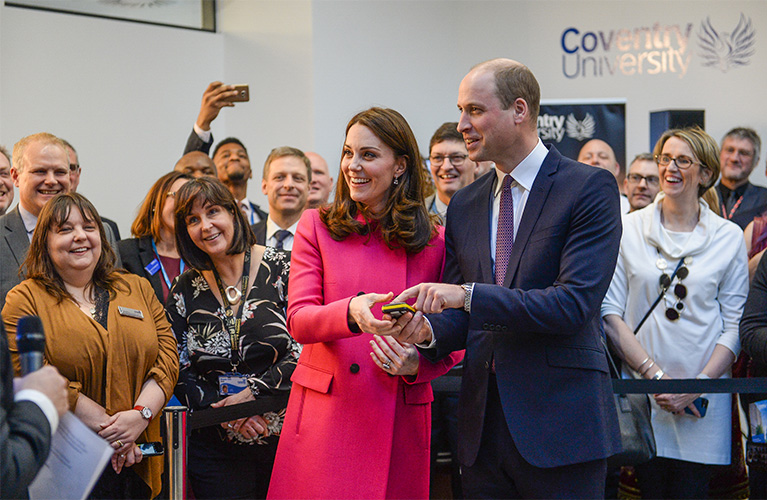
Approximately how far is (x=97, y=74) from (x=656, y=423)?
20.4 ft

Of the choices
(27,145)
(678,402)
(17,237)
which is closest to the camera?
(678,402)

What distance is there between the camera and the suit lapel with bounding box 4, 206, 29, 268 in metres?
3.95

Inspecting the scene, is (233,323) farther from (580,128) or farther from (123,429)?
(580,128)

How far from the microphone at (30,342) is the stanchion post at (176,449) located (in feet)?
4.12

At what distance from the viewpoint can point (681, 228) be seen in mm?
4031

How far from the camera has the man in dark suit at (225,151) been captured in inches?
225

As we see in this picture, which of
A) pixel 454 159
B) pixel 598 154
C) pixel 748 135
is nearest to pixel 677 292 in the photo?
pixel 454 159

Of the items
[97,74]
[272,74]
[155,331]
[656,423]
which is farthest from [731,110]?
[155,331]

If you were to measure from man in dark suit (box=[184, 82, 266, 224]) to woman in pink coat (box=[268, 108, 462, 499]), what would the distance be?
3.10m

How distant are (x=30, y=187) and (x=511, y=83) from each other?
2.80 metres

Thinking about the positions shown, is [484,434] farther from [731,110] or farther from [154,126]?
[731,110]

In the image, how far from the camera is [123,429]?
127 inches

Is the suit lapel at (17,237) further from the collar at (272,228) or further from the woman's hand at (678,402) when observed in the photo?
the woman's hand at (678,402)

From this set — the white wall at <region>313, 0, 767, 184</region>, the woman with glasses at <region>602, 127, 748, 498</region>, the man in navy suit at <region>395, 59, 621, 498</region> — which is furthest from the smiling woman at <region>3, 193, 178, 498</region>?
the white wall at <region>313, 0, 767, 184</region>
